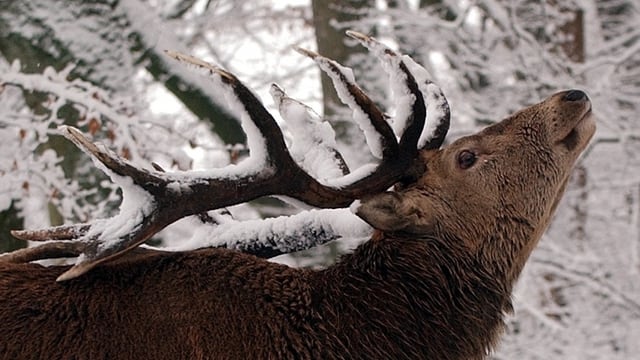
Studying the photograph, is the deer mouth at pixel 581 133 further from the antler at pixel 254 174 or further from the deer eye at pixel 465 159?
the antler at pixel 254 174

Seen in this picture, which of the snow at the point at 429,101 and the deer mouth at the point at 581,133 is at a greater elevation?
the snow at the point at 429,101

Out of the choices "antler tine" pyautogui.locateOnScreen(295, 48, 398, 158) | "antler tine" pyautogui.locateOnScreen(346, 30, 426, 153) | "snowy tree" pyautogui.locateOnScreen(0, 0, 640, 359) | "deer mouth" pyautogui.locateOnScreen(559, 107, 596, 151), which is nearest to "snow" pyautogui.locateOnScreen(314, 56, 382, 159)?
"antler tine" pyautogui.locateOnScreen(295, 48, 398, 158)

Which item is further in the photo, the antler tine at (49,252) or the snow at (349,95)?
the snow at (349,95)

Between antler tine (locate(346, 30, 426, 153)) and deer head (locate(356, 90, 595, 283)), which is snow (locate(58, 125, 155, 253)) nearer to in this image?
deer head (locate(356, 90, 595, 283))

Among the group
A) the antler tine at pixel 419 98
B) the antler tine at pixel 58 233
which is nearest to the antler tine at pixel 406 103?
the antler tine at pixel 419 98

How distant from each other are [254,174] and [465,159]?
2.46 ft

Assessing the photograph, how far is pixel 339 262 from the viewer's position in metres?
3.20

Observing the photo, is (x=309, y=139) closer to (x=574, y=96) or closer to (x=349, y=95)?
(x=349, y=95)

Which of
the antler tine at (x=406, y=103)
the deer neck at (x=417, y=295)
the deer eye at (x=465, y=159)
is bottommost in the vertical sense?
the deer neck at (x=417, y=295)

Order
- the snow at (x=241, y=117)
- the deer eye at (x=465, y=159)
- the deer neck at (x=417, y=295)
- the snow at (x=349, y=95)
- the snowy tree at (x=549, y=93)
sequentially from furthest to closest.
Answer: the snowy tree at (x=549, y=93) < the deer eye at (x=465, y=159) < the snow at (x=349, y=95) < the deer neck at (x=417, y=295) < the snow at (x=241, y=117)

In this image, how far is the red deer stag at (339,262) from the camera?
2.78 metres

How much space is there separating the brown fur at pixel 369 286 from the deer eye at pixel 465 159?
0.09ft

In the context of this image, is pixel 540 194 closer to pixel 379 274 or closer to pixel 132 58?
pixel 379 274

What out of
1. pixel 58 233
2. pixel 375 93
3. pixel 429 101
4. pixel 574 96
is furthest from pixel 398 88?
pixel 375 93
